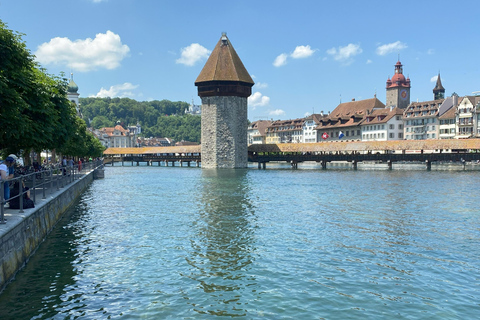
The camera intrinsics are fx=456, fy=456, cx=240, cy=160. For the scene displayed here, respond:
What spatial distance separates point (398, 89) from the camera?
10369 cm

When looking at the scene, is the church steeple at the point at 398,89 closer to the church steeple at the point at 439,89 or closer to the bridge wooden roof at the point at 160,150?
the church steeple at the point at 439,89

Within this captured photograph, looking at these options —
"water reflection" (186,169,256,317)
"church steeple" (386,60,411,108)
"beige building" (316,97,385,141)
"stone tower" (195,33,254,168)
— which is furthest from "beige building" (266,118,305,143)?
"water reflection" (186,169,256,317)

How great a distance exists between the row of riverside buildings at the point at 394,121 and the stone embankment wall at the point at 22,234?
70.6 meters

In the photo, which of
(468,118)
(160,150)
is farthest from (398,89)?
(160,150)

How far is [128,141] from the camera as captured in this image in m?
161

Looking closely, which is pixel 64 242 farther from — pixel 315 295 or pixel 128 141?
pixel 128 141

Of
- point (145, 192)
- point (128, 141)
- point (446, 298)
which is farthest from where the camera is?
point (128, 141)

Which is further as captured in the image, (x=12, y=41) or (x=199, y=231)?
(x=199, y=231)

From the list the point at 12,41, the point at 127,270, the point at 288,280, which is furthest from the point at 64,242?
the point at 288,280

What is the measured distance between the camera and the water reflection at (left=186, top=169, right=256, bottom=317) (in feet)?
26.7

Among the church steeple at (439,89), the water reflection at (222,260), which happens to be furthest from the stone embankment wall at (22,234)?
the church steeple at (439,89)

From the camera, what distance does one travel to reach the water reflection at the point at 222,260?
8.15m

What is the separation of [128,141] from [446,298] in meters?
159

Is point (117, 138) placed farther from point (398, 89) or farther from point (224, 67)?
point (224, 67)
